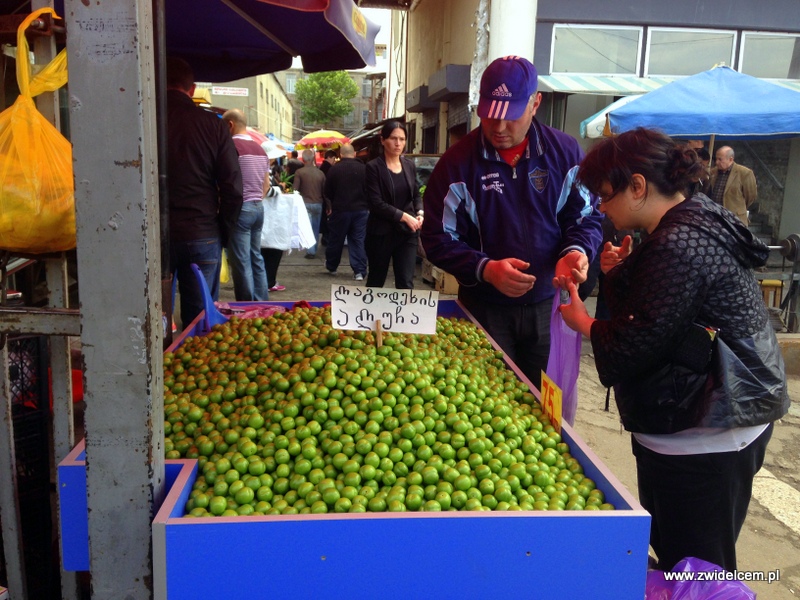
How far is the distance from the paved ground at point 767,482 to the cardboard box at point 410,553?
6.74 feet

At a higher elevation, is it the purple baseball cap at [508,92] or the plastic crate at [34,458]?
the purple baseball cap at [508,92]

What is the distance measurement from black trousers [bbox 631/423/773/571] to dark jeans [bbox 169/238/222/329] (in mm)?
3081

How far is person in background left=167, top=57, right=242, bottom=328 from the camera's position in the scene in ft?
13.8

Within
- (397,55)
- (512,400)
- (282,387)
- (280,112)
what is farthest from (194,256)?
(280,112)

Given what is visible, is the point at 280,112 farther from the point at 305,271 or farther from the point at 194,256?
the point at 194,256

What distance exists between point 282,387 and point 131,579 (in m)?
0.78

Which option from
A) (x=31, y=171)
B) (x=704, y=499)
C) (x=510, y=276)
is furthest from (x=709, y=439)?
(x=31, y=171)

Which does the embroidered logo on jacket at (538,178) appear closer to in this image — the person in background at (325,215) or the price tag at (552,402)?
the price tag at (552,402)

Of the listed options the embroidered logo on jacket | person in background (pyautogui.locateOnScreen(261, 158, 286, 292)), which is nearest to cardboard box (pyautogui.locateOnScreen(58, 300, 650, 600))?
the embroidered logo on jacket

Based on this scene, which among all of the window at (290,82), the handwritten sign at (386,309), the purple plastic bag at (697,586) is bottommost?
the purple plastic bag at (697,586)

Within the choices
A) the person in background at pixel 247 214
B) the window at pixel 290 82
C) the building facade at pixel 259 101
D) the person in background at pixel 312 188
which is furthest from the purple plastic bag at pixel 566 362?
the window at pixel 290 82

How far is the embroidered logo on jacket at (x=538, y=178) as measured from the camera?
116 inches

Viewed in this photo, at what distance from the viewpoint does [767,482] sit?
13.9 feet

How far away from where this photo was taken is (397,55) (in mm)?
23234
